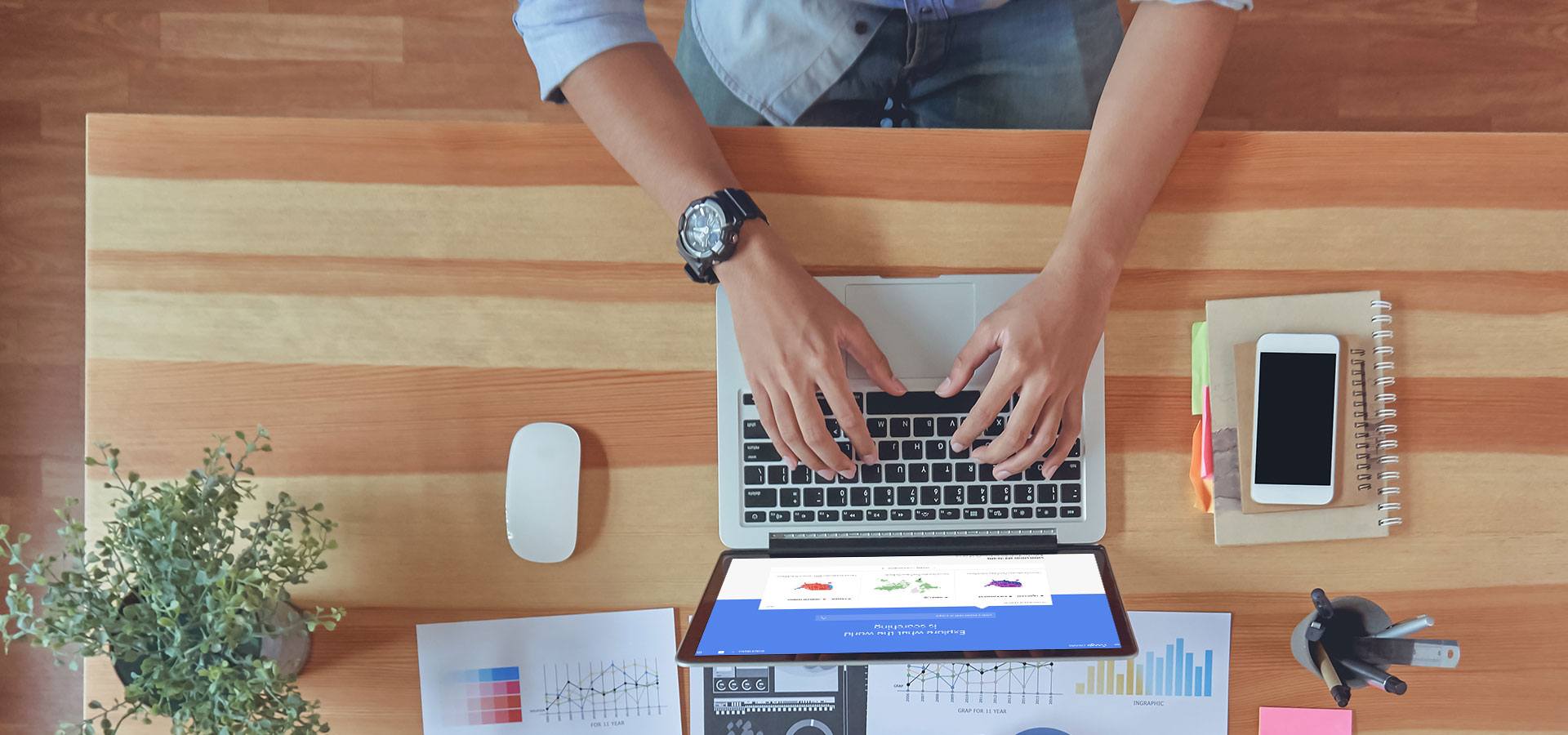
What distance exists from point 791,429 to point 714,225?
0.21 meters

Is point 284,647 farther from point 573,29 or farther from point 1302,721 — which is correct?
point 1302,721

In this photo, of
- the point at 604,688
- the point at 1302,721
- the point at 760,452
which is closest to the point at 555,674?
the point at 604,688

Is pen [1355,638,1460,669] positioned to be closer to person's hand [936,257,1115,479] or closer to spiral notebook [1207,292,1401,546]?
spiral notebook [1207,292,1401,546]

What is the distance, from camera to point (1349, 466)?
0.88m

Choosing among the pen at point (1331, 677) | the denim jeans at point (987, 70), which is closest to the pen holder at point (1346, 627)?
the pen at point (1331, 677)

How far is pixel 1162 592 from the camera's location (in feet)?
2.94

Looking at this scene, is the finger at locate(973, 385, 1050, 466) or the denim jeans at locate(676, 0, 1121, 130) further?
the denim jeans at locate(676, 0, 1121, 130)

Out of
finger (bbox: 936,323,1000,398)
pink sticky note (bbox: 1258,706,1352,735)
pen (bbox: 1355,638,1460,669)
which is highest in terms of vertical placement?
finger (bbox: 936,323,1000,398)

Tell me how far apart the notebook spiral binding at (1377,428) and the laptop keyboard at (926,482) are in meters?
0.28

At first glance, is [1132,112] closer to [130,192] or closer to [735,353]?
[735,353]

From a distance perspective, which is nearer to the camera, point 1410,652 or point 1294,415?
point 1410,652

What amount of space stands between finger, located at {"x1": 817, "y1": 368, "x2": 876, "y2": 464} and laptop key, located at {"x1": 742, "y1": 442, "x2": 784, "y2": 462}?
0.27 feet

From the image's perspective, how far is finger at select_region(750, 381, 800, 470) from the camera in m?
0.86

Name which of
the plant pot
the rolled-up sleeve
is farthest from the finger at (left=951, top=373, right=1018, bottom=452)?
the plant pot
